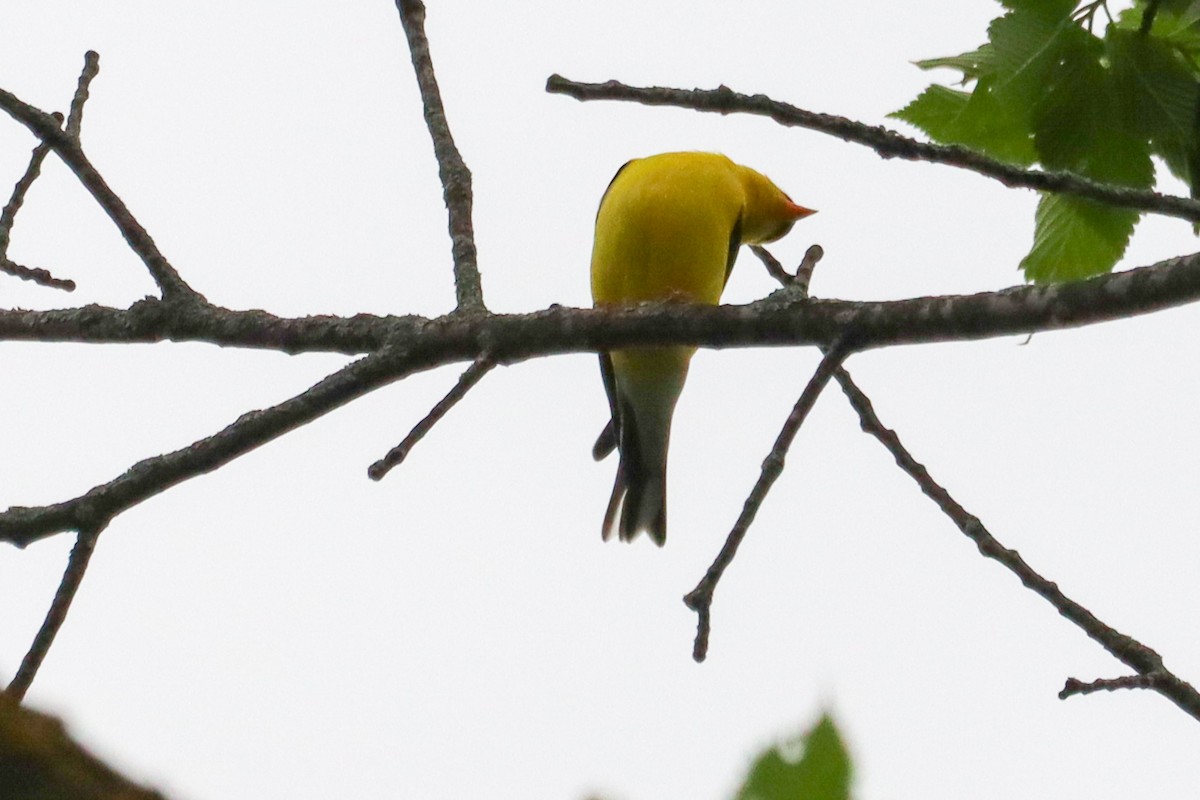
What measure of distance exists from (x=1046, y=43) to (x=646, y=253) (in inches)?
85.7

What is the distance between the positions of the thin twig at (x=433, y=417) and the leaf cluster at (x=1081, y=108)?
45.6 inches

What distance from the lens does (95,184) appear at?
3.26 metres

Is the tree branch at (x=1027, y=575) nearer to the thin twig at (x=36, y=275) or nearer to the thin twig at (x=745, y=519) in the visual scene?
the thin twig at (x=745, y=519)

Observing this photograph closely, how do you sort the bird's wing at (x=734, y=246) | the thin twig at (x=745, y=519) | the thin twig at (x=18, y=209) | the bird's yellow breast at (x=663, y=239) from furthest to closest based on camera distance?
the bird's wing at (x=734, y=246) < the bird's yellow breast at (x=663, y=239) < the thin twig at (x=18, y=209) < the thin twig at (x=745, y=519)

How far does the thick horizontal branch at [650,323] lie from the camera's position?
2359mm


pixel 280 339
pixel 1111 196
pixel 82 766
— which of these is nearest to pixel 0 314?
pixel 280 339

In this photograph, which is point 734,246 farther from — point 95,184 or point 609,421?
point 95,184

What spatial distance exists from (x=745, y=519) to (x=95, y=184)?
177 centimetres

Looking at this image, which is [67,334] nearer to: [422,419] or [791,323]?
[422,419]

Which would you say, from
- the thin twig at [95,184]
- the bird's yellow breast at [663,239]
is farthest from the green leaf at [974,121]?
the bird's yellow breast at [663,239]

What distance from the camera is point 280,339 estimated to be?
3.19m

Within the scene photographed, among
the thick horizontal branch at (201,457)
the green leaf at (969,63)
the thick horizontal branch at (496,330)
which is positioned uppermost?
the green leaf at (969,63)

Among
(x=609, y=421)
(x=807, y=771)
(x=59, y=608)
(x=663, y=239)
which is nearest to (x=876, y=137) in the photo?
(x=807, y=771)

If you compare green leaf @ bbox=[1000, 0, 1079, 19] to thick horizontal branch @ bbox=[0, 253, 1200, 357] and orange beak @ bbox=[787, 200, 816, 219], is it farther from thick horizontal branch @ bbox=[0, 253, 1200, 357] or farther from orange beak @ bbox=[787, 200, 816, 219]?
orange beak @ bbox=[787, 200, 816, 219]
